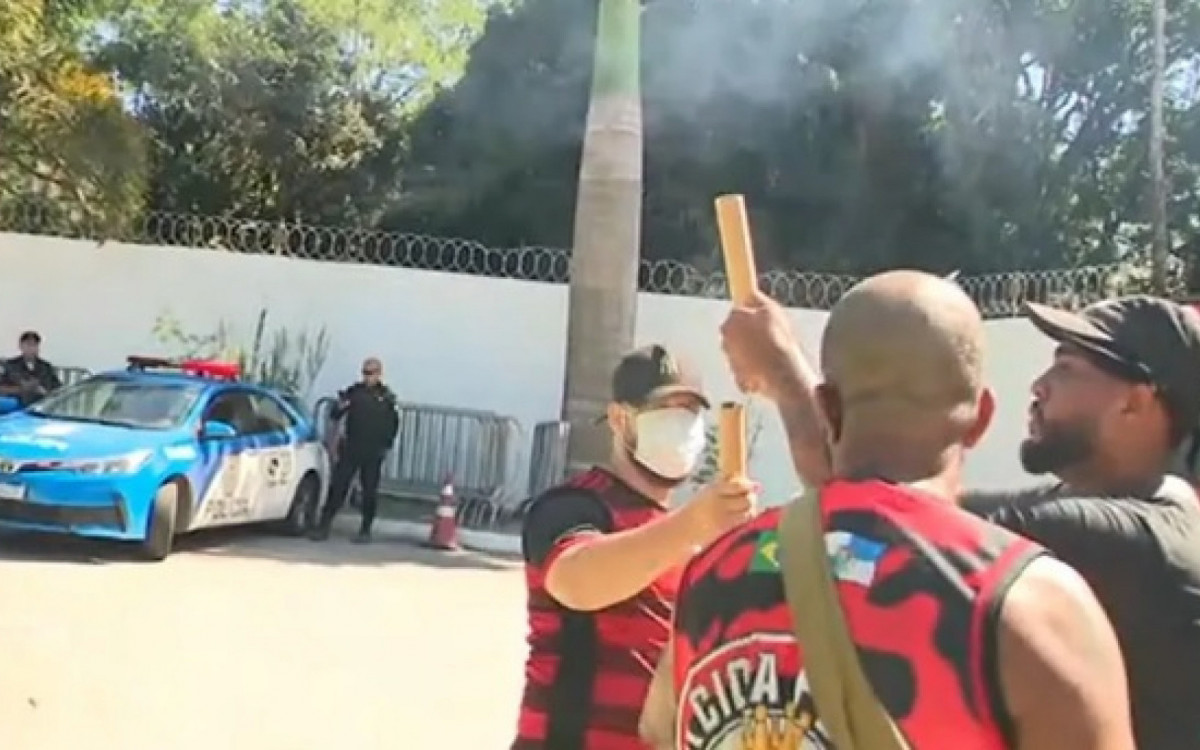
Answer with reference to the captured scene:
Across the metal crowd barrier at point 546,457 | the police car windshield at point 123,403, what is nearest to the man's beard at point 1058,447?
the police car windshield at point 123,403

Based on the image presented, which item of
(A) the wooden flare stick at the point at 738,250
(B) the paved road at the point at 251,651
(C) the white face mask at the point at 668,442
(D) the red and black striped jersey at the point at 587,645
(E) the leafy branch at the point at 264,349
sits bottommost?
(B) the paved road at the point at 251,651

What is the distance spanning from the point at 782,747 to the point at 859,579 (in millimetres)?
206

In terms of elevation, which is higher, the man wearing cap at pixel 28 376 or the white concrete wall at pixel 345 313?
the white concrete wall at pixel 345 313

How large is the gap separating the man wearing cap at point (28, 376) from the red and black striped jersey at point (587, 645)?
11.0 metres

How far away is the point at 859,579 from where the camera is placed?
5.45 ft

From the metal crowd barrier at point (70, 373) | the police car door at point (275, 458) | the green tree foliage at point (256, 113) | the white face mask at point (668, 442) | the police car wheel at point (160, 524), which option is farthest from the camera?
the green tree foliage at point (256, 113)

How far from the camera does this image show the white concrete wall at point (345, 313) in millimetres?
14797

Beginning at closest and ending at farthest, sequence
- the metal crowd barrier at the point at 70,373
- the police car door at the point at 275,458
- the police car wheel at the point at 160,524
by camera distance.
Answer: the police car wheel at the point at 160,524 → the police car door at the point at 275,458 → the metal crowd barrier at the point at 70,373

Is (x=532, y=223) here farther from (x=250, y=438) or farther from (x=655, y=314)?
(x=250, y=438)

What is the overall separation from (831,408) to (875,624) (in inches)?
11.2

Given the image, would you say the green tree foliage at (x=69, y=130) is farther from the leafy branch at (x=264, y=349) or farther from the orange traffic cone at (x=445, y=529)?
the orange traffic cone at (x=445, y=529)

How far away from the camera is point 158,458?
10383 millimetres

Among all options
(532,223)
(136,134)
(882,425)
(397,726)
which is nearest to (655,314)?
(532,223)

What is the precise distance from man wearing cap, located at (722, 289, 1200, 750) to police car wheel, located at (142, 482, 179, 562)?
8.59 metres
